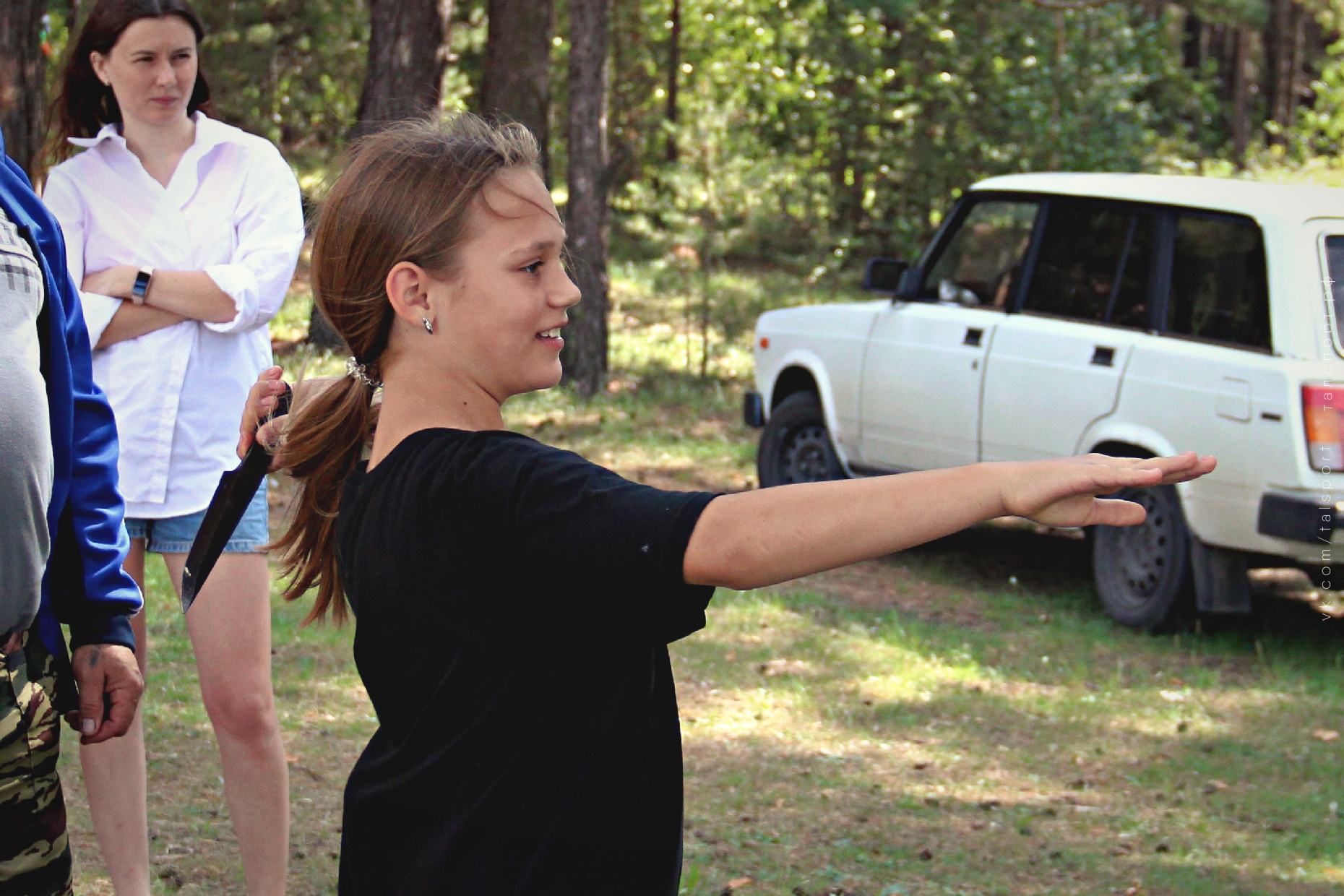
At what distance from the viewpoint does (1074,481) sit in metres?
1.49

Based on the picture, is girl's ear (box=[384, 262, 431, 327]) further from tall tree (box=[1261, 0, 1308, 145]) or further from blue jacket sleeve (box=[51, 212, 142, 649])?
tall tree (box=[1261, 0, 1308, 145])

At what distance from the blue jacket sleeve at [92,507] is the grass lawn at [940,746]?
6.50 feet

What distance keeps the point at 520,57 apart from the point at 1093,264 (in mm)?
8235

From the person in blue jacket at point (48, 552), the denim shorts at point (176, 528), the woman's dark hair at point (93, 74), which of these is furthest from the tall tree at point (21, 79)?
the person in blue jacket at point (48, 552)

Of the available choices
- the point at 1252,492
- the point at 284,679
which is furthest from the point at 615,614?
the point at 1252,492

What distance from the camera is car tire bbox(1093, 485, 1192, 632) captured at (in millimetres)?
7070

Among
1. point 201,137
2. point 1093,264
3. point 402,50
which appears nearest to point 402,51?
point 402,50

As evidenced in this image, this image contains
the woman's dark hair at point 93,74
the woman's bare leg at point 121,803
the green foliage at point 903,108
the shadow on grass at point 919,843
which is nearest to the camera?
the woman's bare leg at point 121,803

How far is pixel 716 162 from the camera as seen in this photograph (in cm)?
1459

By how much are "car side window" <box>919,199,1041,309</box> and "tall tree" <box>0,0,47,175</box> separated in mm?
4965

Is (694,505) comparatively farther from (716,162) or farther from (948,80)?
(948,80)

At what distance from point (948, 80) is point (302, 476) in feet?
56.0

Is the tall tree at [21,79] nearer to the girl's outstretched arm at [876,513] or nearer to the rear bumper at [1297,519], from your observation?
the rear bumper at [1297,519]

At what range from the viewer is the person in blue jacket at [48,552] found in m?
2.24
